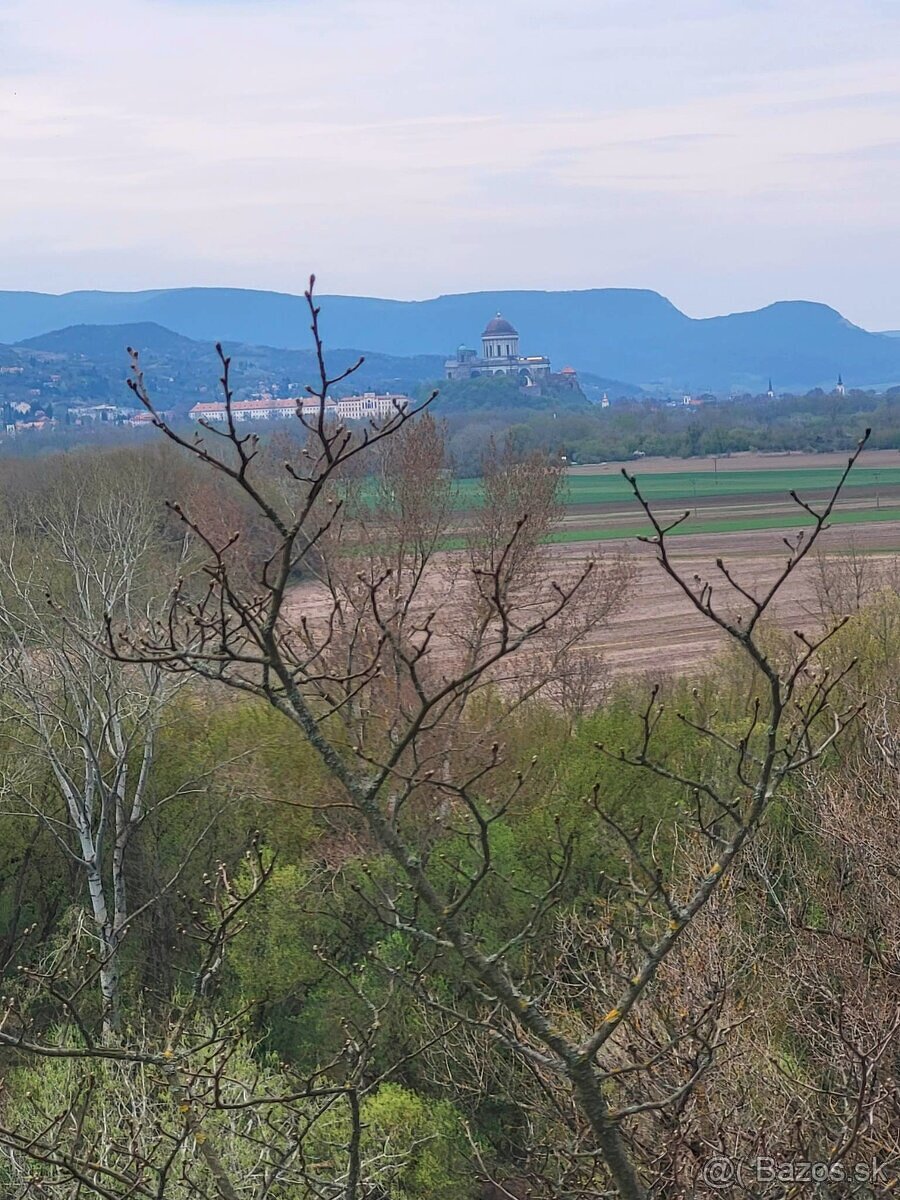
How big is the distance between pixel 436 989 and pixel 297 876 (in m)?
2.58

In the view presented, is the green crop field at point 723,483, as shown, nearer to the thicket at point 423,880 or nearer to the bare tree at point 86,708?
the thicket at point 423,880

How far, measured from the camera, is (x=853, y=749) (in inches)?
841

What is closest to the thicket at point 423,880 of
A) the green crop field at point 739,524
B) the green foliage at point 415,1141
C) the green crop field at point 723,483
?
the green foliage at point 415,1141

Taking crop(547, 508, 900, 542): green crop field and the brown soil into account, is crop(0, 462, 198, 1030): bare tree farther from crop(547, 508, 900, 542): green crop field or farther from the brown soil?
crop(547, 508, 900, 542): green crop field

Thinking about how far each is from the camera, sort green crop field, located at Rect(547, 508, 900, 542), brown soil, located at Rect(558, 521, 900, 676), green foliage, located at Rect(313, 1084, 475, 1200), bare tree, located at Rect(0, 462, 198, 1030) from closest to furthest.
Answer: green foliage, located at Rect(313, 1084, 475, 1200) < bare tree, located at Rect(0, 462, 198, 1030) < brown soil, located at Rect(558, 521, 900, 676) < green crop field, located at Rect(547, 508, 900, 542)

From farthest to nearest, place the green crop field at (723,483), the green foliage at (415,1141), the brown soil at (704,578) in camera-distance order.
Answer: the green crop field at (723,483)
the brown soil at (704,578)
the green foliage at (415,1141)

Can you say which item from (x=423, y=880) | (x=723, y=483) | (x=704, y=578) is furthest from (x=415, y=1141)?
(x=723, y=483)

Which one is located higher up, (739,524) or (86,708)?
(86,708)

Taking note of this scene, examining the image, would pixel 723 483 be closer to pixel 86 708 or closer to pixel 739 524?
pixel 739 524

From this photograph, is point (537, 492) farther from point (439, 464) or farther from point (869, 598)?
point (869, 598)

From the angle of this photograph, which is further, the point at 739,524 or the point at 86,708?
the point at 739,524

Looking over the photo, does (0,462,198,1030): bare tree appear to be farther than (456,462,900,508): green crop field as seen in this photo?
No

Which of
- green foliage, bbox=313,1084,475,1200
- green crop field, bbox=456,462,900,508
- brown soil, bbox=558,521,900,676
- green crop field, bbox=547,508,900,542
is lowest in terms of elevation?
green foliage, bbox=313,1084,475,1200

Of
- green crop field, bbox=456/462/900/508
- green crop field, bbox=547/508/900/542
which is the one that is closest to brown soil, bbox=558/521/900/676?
green crop field, bbox=547/508/900/542
